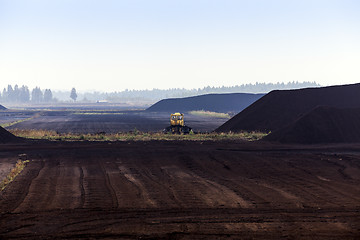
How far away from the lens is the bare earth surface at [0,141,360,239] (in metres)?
11.8

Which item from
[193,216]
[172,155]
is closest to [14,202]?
[193,216]

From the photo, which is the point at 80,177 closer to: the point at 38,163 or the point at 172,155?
the point at 38,163

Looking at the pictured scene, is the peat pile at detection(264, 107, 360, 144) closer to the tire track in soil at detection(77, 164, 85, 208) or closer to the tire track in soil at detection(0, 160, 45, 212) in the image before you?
the tire track in soil at detection(77, 164, 85, 208)

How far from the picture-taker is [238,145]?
36.2m

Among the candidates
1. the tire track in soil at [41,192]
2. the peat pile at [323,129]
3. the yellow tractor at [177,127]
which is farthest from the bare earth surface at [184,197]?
the yellow tractor at [177,127]

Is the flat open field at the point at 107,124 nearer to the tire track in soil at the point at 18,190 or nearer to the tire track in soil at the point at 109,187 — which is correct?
the tire track in soil at the point at 109,187

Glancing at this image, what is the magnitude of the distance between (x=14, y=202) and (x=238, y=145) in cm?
2351

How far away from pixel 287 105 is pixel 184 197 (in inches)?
1844

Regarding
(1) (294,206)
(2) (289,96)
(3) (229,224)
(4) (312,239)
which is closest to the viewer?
(4) (312,239)

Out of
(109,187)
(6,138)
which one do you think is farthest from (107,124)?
(109,187)

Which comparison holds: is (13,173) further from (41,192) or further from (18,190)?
(41,192)

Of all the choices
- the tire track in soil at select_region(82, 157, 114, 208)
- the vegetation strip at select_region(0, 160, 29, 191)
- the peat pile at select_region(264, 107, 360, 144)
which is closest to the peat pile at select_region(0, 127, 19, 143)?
the vegetation strip at select_region(0, 160, 29, 191)

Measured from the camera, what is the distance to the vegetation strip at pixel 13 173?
1888cm

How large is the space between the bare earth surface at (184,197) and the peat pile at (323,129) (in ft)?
35.5
